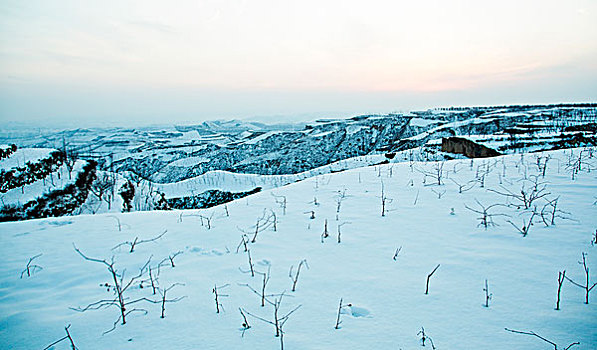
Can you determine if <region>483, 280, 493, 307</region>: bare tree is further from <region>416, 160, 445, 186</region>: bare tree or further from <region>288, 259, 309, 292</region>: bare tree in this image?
<region>416, 160, 445, 186</region>: bare tree

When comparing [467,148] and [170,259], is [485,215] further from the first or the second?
[467,148]

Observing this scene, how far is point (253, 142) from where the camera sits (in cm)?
7312

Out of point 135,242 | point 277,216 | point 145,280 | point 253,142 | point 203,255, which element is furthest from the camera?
point 253,142

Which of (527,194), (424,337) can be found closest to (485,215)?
(527,194)

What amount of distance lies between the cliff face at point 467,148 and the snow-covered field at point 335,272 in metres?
18.2

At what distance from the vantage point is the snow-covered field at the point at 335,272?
6.06 ft

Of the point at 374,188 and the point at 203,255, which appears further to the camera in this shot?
the point at 374,188

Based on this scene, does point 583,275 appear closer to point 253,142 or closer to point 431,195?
point 431,195

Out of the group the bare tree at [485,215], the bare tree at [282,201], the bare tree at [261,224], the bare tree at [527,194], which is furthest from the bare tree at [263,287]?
the bare tree at [527,194]

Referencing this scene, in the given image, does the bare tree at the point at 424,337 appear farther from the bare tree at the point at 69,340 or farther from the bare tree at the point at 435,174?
the bare tree at the point at 435,174

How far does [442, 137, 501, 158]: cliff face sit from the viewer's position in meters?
20.7

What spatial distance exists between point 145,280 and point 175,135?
11713 centimetres

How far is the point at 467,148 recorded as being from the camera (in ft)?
75.9

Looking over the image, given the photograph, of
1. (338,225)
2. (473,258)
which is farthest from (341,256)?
(473,258)
